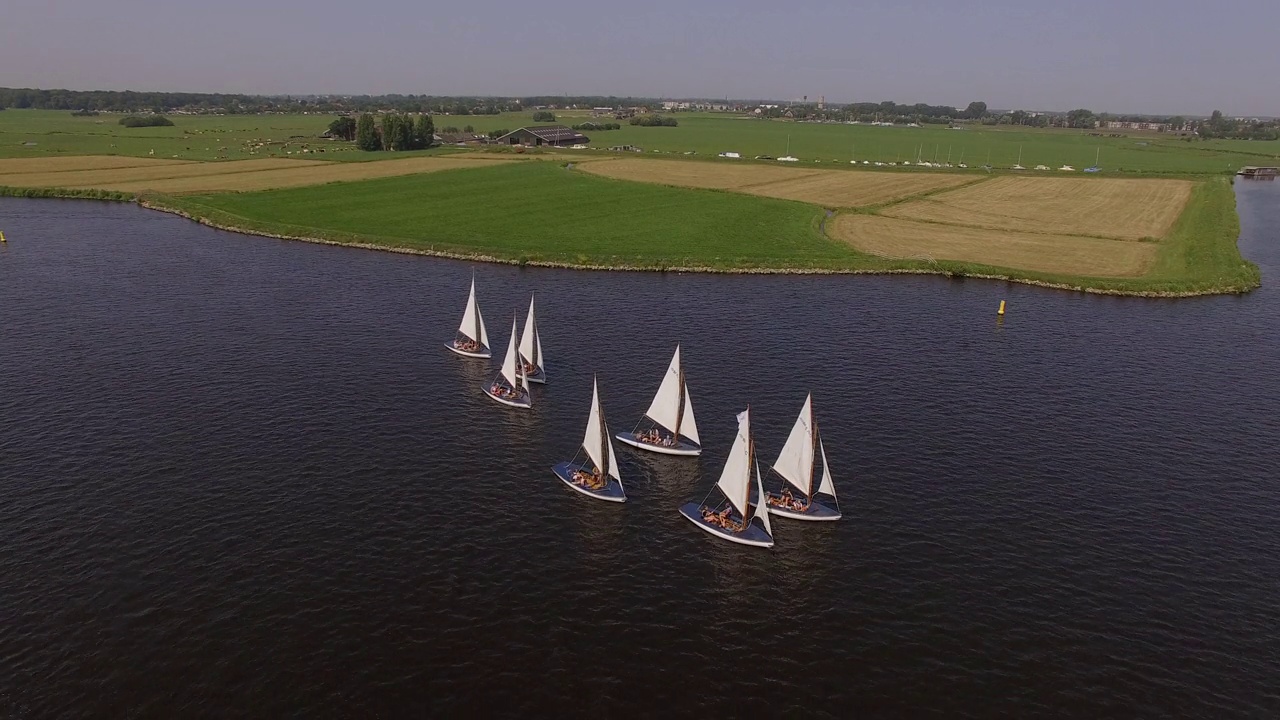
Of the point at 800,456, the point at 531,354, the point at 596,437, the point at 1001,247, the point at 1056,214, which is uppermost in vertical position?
the point at 1056,214

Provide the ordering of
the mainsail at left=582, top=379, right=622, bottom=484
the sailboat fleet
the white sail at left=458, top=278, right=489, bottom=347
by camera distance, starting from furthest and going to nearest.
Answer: the white sail at left=458, top=278, right=489, bottom=347, the mainsail at left=582, top=379, right=622, bottom=484, the sailboat fleet

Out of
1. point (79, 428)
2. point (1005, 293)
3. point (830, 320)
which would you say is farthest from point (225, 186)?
point (1005, 293)

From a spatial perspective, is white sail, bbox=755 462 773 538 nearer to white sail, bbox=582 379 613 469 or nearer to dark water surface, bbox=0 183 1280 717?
dark water surface, bbox=0 183 1280 717

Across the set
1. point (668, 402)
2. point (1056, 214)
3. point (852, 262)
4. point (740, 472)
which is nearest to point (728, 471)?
point (740, 472)

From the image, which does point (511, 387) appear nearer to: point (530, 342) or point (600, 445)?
point (530, 342)

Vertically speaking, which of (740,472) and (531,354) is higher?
(531,354)

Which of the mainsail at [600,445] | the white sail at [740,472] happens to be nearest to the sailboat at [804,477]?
the white sail at [740,472]

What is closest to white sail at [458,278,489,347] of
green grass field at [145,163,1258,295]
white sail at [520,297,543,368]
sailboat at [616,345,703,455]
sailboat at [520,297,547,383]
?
sailboat at [520,297,547,383]
